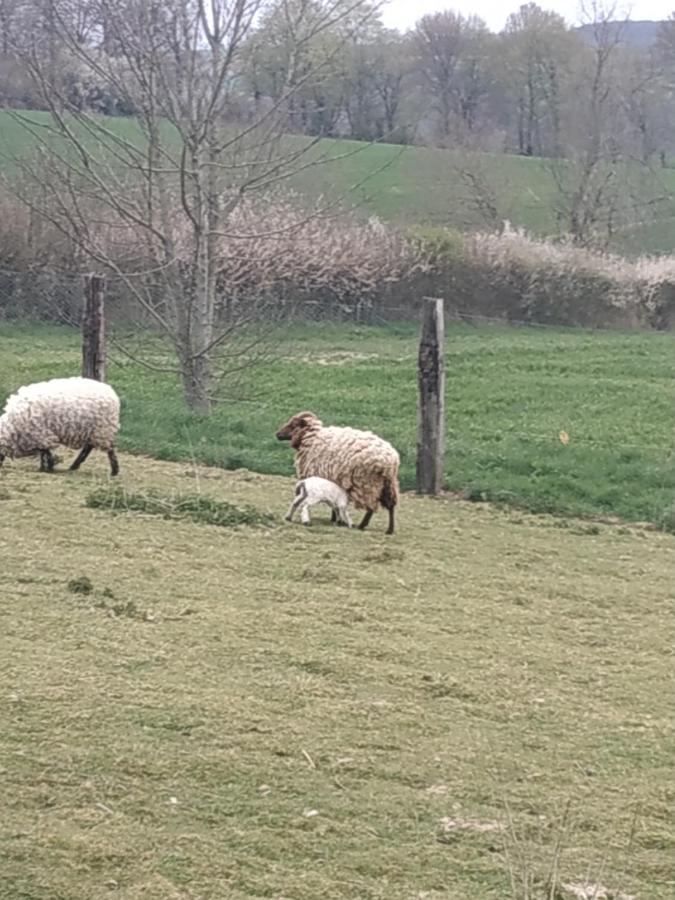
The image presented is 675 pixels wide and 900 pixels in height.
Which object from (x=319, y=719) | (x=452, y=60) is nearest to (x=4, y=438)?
(x=319, y=719)

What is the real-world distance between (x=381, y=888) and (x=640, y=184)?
41066 millimetres

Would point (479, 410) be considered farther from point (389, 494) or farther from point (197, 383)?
point (389, 494)

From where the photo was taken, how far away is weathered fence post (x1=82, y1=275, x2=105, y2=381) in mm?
12844

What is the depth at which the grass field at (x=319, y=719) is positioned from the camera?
12.0ft

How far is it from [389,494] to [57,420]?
2.80m

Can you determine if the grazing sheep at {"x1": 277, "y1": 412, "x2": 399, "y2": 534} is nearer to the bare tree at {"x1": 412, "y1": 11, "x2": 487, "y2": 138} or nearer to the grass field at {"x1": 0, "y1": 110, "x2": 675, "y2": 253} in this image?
the grass field at {"x1": 0, "y1": 110, "x2": 675, "y2": 253}

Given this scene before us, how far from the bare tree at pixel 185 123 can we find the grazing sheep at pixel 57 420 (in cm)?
351

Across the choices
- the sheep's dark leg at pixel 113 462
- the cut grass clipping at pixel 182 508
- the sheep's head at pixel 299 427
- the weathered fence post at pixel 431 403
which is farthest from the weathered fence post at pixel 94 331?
the cut grass clipping at pixel 182 508

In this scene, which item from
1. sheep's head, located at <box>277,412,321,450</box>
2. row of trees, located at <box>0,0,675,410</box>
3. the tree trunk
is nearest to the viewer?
sheep's head, located at <box>277,412,321,450</box>

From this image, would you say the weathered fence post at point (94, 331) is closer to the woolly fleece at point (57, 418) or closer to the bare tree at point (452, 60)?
the woolly fleece at point (57, 418)

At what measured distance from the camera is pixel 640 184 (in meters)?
42.2

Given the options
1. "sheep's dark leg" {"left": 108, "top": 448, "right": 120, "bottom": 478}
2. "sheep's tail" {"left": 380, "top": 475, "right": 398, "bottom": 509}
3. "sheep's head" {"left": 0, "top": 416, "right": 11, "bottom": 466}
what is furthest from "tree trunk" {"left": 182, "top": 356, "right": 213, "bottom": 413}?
"sheep's tail" {"left": 380, "top": 475, "right": 398, "bottom": 509}

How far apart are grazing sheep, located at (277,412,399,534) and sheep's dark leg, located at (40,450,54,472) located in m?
2.26

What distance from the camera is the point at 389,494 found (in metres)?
9.06
